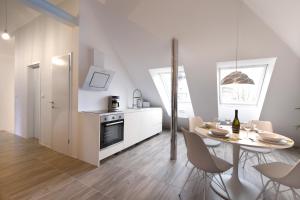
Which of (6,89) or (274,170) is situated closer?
(274,170)

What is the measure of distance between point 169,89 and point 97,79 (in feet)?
Result: 7.79

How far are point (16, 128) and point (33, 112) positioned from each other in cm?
93

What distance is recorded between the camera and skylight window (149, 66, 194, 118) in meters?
4.22

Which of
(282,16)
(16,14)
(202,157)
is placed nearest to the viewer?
(202,157)

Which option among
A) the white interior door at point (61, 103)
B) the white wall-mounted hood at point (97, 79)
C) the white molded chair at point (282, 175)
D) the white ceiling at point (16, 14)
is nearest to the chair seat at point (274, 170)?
the white molded chair at point (282, 175)

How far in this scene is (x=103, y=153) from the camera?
2613mm

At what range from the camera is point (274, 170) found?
155 centimetres

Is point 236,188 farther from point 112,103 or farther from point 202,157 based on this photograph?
point 112,103

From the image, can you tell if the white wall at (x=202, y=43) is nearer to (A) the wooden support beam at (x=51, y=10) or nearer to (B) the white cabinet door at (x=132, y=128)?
(A) the wooden support beam at (x=51, y=10)

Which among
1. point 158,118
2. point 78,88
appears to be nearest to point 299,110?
point 158,118

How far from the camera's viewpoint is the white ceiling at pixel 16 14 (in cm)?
314

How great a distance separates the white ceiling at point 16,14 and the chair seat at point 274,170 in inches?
174

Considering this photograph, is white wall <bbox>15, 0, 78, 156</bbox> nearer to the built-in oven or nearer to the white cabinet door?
the built-in oven

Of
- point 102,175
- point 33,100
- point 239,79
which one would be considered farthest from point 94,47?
point 239,79
